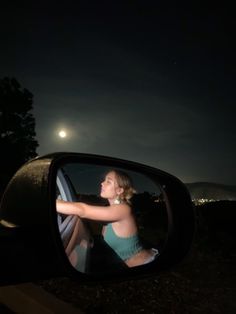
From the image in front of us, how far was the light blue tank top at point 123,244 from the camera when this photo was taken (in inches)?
69.1

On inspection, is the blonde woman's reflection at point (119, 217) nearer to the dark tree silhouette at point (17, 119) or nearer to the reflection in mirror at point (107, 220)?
the reflection in mirror at point (107, 220)

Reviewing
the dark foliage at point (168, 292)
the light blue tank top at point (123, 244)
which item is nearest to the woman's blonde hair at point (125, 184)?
the light blue tank top at point (123, 244)

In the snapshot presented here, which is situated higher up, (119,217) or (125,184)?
(125,184)

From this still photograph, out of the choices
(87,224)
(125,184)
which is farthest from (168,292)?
(125,184)

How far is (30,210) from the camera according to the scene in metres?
1.33

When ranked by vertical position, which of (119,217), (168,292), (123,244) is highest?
(119,217)

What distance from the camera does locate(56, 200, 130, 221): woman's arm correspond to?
5.53 feet

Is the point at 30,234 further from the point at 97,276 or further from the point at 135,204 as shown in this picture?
the point at 135,204

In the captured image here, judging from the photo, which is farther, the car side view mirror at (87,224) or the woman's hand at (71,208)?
the woman's hand at (71,208)

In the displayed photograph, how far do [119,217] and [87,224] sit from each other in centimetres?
57

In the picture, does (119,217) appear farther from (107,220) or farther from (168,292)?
(168,292)

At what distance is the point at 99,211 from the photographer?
1.71 metres

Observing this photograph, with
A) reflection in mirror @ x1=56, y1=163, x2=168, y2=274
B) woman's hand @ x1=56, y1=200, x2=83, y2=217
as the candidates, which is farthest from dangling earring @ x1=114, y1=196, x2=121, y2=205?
woman's hand @ x1=56, y1=200, x2=83, y2=217

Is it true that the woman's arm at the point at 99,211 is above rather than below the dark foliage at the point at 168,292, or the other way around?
above
